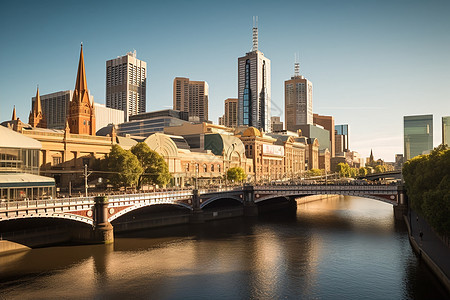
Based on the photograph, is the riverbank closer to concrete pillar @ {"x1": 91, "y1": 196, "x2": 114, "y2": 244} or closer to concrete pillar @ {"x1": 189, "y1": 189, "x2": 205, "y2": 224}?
concrete pillar @ {"x1": 189, "y1": 189, "x2": 205, "y2": 224}

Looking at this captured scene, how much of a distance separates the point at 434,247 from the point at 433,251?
96.5 inches

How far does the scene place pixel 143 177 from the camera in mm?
100812

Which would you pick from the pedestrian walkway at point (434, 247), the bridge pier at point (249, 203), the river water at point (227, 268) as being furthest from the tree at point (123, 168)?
the pedestrian walkway at point (434, 247)

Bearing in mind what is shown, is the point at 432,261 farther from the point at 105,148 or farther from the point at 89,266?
the point at 105,148

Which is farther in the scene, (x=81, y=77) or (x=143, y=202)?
(x=81, y=77)

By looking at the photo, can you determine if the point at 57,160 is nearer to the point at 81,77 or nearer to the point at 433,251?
the point at 81,77

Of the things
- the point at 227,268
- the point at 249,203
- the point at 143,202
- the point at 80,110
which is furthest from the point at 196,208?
the point at 80,110

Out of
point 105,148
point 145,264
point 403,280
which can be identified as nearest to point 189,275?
point 145,264

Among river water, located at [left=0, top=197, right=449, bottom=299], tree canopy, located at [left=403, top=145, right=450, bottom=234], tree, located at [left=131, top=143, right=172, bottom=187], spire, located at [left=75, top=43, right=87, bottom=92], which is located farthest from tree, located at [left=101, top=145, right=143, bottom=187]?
tree canopy, located at [left=403, top=145, right=450, bottom=234]

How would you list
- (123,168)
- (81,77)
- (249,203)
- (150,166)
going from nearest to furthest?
(123,168) → (150,166) → (249,203) → (81,77)

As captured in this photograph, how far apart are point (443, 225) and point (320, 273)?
52.9 feet

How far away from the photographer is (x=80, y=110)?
132 meters

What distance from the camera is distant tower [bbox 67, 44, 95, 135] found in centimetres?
13162

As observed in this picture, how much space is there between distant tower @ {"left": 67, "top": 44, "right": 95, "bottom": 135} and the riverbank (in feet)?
334
